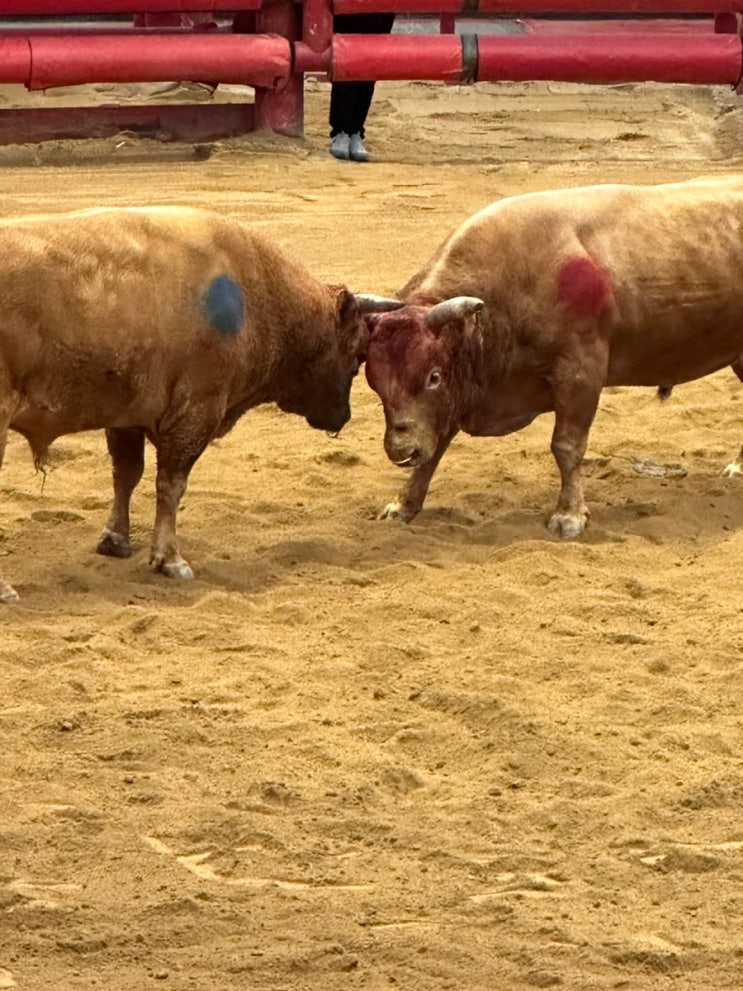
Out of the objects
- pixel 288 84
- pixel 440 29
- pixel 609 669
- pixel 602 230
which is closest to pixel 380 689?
pixel 609 669

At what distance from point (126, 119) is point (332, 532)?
8113mm

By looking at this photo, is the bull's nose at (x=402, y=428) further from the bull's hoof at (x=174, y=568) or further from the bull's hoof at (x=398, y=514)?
the bull's hoof at (x=174, y=568)

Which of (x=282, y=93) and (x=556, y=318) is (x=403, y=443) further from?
(x=282, y=93)

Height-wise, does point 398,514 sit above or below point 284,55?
below

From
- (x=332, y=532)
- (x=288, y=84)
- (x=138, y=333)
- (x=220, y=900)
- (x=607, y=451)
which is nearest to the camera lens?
(x=220, y=900)

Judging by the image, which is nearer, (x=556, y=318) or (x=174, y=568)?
(x=174, y=568)

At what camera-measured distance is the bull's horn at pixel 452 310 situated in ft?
25.2

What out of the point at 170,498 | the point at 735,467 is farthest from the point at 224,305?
the point at 735,467

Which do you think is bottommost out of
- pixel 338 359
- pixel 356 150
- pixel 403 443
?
pixel 356 150

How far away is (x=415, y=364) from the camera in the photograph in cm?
773

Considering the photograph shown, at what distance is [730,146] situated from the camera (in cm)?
1598

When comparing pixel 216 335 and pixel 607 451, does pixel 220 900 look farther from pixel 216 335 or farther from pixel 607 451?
pixel 607 451

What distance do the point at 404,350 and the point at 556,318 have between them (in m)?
0.66

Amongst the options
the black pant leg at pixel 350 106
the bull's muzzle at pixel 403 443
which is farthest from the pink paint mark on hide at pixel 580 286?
the black pant leg at pixel 350 106
